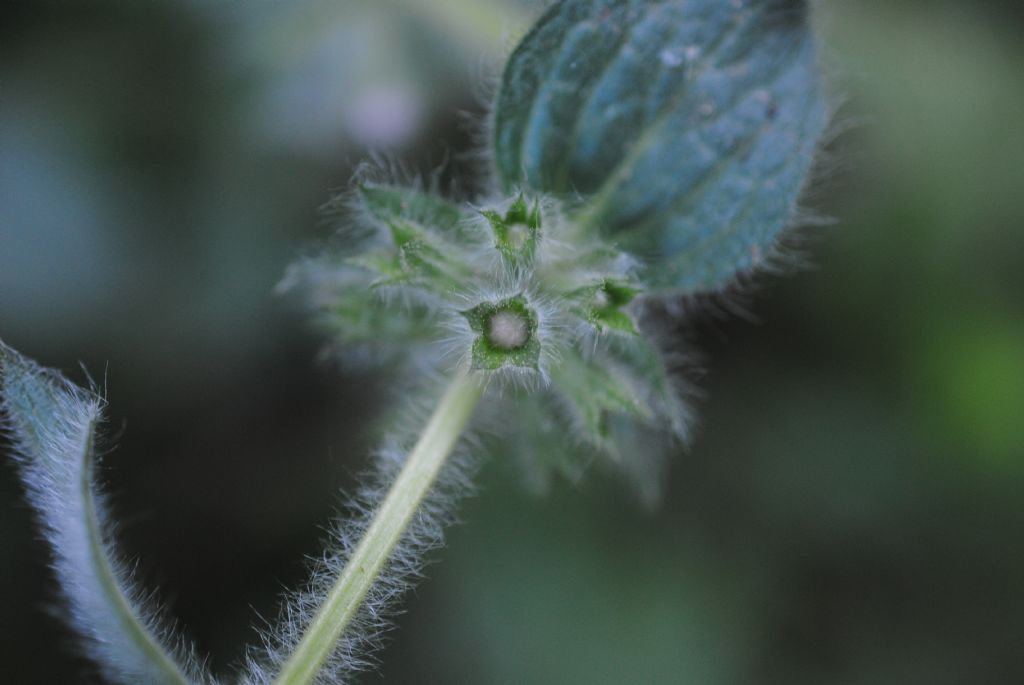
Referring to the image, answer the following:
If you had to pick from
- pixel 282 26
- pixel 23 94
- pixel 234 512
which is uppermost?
pixel 282 26

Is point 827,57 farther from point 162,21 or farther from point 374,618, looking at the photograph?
point 162,21

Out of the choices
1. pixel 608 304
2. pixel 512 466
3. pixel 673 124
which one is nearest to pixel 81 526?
pixel 608 304

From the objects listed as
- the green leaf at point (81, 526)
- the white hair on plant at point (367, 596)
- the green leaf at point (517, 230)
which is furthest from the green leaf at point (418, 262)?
the green leaf at point (81, 526)

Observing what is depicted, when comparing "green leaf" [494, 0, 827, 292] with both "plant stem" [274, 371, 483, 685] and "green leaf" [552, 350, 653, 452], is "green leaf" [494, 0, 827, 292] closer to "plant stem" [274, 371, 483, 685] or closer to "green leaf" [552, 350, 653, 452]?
"green leaf" [552, 350, 653, 452]

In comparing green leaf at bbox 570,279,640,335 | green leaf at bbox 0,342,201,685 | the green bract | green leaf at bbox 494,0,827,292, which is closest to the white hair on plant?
green leaf at bbox 0,342,201,685

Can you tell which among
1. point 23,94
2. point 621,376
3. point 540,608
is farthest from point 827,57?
point 23,94

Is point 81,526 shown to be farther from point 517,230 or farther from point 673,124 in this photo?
point 673,124

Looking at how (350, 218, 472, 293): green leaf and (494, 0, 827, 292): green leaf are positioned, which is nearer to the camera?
(350, 218, 472, 293): green leaf
